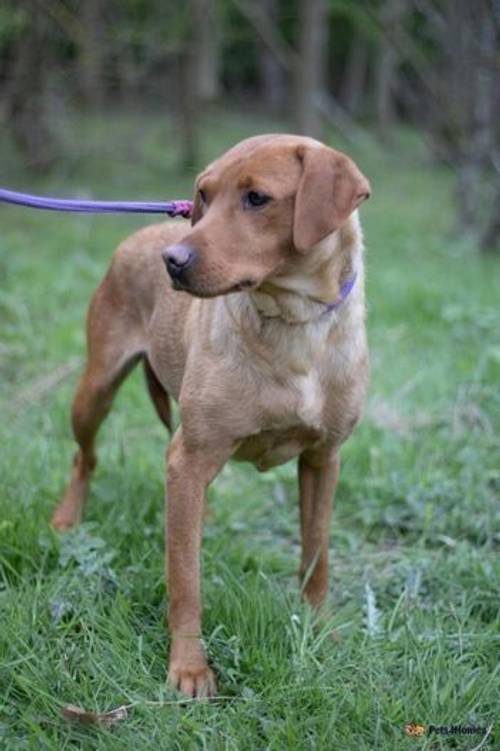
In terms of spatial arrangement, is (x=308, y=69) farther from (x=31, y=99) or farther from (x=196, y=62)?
(x=31, y=99)

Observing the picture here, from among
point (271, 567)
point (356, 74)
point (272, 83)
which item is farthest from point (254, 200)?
point (272, 83)

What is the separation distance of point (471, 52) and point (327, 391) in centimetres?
925

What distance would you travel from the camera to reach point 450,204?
51.6 feet

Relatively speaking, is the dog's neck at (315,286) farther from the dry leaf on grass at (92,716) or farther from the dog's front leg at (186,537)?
the dry leaf on grass at (92,716)

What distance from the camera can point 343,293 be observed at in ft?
10.7

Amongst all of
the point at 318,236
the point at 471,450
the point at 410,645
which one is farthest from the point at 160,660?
the point at 471,450

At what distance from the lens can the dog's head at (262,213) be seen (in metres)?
2.90

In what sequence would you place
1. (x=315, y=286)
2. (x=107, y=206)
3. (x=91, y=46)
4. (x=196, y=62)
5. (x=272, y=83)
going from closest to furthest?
(x=315, y=286) < (x=107, y=206) < (x=91, y=46) < (x=196, y=62) < (x=272, y=83)

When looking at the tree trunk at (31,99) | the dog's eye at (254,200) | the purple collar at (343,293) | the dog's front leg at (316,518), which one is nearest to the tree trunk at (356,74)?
the tree trunk at (31,99)

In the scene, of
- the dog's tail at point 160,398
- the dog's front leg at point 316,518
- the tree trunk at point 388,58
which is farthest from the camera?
the tree trunk at point 388,58

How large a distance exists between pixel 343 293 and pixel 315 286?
0.41ft

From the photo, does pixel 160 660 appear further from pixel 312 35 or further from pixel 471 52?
pixel 312 35

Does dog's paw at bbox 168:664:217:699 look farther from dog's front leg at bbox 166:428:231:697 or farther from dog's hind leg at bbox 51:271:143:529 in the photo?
dog's hind leg at bbox 51:271:143:529

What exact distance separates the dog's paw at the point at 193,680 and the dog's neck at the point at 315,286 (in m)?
1.08
